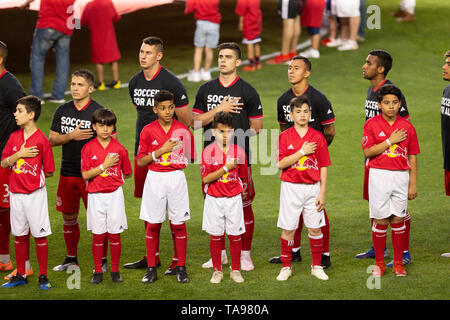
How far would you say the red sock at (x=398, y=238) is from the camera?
691 centimetres

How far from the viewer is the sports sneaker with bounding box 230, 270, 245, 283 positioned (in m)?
6.82

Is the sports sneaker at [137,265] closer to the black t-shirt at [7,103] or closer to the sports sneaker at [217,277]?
the sports sneaker at [217,277]

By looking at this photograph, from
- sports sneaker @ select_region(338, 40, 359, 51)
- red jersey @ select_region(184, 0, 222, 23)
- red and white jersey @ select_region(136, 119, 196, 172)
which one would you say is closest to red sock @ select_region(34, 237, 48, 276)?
red and white jersey @ select_region(136, 119, 196, 172)

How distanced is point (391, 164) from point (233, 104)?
1511 millimetres

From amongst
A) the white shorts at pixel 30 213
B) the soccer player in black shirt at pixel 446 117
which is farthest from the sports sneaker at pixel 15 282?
the soccer player in black shirt at pixel 446 117

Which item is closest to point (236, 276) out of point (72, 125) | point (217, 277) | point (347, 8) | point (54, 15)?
point (217, 277)

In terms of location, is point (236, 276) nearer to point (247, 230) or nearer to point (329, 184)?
point (247, 230)

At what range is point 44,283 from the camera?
21.9 ft

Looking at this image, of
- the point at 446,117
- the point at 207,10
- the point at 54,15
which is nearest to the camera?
the point at 446,117

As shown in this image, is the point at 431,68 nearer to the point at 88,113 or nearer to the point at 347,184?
the point at 347,184

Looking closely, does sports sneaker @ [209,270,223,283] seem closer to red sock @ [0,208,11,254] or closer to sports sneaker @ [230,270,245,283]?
sports sneaker @ [230,270,245,283]

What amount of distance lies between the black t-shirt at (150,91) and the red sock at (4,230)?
1515mm

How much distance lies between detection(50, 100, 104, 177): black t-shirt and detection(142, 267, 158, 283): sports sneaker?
110 cm

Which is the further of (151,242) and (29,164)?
(151,242)
